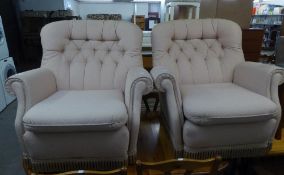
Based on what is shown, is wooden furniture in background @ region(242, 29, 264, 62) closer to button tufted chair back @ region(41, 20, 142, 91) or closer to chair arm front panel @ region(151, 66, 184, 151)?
button tufted chair back @ region(41, 20, 142, 91)

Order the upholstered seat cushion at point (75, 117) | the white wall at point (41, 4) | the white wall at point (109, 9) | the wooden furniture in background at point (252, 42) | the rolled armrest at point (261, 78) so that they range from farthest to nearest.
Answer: the white wall at point (109, 9), the white wall at point (41, 4), the wooden furniture in background at point (252, 42), the rolled armrest at point (261, 78), the upholstered seat cushion at point (75, 117)

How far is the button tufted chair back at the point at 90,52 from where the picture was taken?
4.98 ft

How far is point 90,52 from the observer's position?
1.59 m

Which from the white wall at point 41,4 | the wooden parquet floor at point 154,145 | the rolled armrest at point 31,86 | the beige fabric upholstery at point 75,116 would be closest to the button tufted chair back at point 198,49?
the beige fabric upholstery at point 75,116

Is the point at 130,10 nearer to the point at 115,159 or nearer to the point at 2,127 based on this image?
the point at 2,127

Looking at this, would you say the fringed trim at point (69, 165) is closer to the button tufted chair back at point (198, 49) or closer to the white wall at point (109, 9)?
the button tufted chair back at point (198, 49)

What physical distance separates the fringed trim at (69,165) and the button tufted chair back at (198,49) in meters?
0.79

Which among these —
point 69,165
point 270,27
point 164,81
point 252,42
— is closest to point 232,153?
point 164,81

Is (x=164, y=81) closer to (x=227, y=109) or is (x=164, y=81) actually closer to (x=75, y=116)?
(x=227, y=109)

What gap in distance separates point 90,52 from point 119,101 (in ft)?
1.96

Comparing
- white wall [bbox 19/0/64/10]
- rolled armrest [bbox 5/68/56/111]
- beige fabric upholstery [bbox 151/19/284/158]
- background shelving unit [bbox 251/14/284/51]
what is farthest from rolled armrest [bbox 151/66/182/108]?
background shelving unit [bbox 251/14/284/51]

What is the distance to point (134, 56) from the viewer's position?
155 centimetres

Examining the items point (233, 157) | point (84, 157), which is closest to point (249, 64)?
point (233, 157)

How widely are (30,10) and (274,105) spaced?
176 inches
